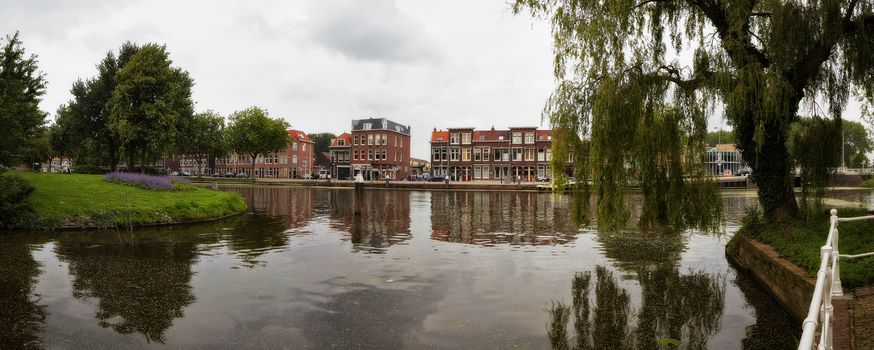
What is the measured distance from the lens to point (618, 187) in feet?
43.4

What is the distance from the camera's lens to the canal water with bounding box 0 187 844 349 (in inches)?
337

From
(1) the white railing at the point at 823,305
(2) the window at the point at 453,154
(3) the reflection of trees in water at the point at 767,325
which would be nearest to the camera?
(1) the white railing at the point at 823,305

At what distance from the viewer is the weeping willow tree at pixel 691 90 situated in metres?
12.3

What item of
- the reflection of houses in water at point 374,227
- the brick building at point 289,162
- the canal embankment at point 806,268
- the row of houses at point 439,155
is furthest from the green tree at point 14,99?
the brick building at point 289,162

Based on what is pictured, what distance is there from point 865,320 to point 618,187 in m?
6.76

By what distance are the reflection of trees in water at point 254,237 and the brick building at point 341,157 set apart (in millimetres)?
71333

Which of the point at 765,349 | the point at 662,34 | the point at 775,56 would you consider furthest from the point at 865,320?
the point at 662,34

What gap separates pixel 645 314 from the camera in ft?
32.6

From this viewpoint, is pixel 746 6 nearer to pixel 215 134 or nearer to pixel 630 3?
pixel 630 3

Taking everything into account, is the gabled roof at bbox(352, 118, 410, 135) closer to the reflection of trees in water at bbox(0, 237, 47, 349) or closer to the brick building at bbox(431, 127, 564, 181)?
the brick building at bbox(431, 127, 564, 181)

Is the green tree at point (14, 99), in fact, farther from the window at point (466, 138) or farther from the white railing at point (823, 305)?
the window at point (466, 138)

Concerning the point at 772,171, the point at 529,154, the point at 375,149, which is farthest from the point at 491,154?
the point at 772,171

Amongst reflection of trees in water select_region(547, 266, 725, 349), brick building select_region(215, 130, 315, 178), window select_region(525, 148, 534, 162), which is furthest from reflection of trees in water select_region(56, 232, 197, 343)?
brick building select_region(215, 130, 315, 178)

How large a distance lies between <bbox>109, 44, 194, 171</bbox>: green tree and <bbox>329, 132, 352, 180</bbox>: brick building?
2243 inches
